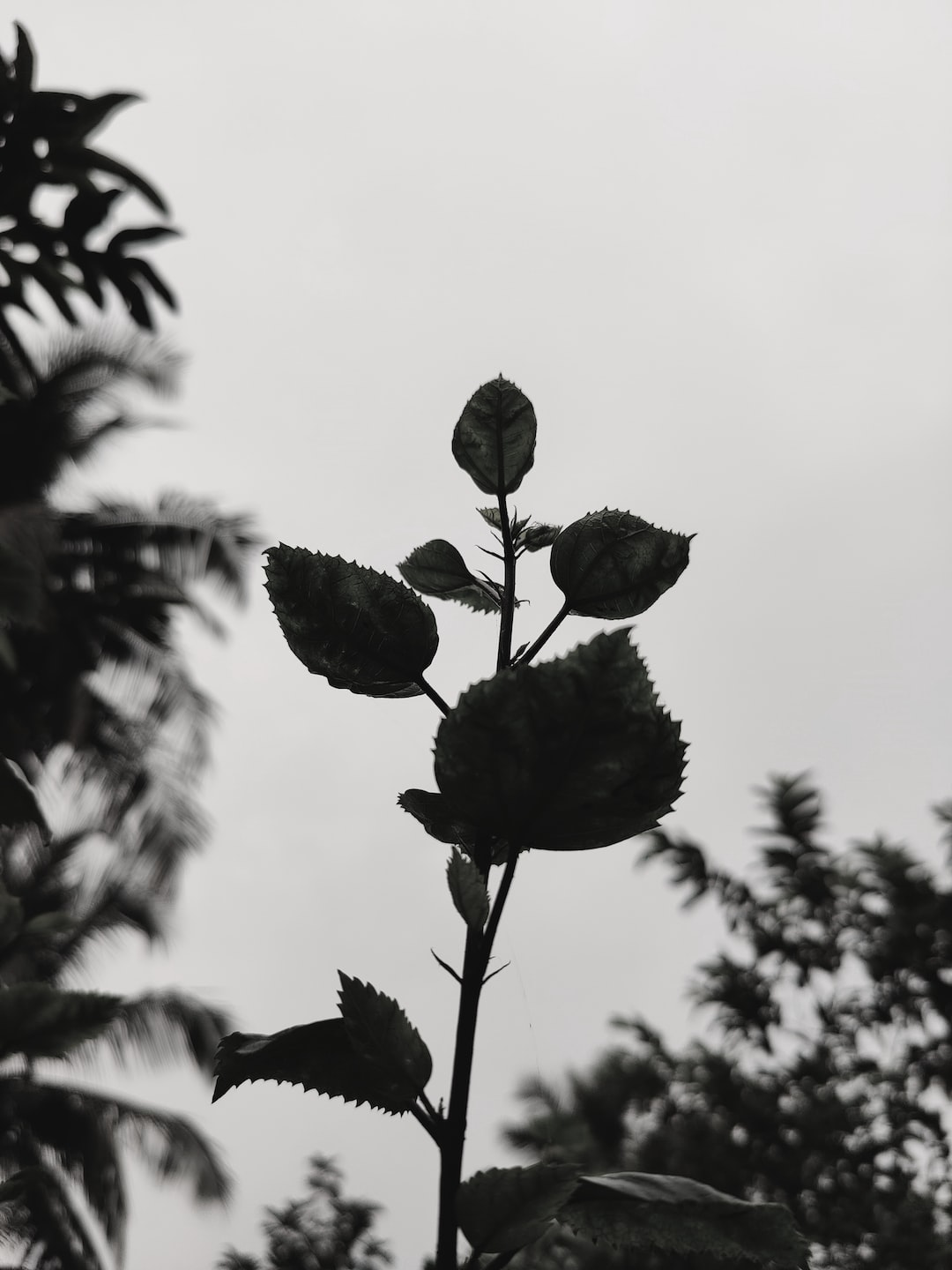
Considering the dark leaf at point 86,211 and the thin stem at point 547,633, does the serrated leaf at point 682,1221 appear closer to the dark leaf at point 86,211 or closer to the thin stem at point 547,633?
the thin stem at point 547,633

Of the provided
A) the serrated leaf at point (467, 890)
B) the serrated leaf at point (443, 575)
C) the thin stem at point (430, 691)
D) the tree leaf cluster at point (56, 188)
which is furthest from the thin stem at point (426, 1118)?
the tree leaf cluster at point (56, 188)

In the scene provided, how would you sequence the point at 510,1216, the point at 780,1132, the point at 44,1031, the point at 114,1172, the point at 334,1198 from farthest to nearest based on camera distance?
the point at 114,1172, the point at 334,1198, the point at 780,1132, the point at 44,1031, the point at 510,1216

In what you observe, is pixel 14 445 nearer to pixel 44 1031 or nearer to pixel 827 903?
pixel 827 903

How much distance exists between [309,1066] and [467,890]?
154mm

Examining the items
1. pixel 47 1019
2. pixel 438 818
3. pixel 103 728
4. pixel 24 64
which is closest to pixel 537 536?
pixel 438 818

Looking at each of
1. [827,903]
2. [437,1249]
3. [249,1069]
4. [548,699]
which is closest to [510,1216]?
[437,1249]

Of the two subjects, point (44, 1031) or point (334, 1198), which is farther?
point (334, 1198)

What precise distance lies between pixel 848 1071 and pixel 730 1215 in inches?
223

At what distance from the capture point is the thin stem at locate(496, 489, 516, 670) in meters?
0.66

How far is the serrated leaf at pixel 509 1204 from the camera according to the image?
542 millimetres

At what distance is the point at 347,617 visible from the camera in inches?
26.6

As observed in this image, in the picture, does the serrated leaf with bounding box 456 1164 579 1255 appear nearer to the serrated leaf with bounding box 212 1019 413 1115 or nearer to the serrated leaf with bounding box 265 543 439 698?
the serrated leaf with bounding box 212 1019 413 1115

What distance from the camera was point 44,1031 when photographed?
0.96 meters

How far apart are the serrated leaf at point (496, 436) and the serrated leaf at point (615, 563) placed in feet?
0.29
